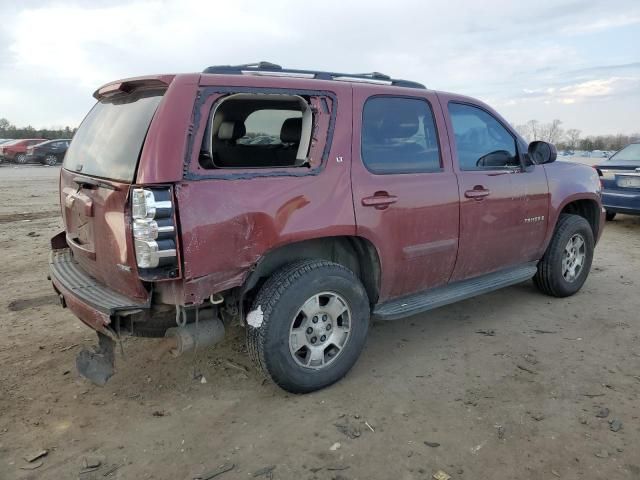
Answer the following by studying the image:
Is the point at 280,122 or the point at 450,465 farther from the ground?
the point at 280,122

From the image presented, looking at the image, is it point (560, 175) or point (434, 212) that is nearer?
point (434, 212)

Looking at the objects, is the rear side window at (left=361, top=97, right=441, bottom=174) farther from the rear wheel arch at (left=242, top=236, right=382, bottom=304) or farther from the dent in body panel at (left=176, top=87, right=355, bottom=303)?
the rear wheel arch at (left=242, top=236, right=382, bottom=304)

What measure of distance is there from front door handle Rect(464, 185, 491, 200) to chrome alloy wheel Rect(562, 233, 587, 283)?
152cm

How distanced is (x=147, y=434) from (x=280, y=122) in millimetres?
2301

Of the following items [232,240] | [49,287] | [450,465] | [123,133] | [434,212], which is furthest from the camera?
[49,287]

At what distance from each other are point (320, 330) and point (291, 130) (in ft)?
4.68

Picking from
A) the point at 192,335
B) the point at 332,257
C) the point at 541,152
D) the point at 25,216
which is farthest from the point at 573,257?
the point at 25,216

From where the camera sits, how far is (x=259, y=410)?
3107 millimetres

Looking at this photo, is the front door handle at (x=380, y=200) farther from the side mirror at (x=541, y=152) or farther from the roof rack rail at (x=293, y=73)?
the side mirror at (x=541, y=152)

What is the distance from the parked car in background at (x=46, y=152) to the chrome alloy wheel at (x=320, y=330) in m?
26.0

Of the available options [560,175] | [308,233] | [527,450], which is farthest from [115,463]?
[560,175]

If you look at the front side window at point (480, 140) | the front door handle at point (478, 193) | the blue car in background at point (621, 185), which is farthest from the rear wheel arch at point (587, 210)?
the blue car in background at point (621, 185)

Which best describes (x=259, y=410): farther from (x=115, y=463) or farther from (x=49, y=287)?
(x=49, y=287)

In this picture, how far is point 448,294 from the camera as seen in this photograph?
3967 millimetres
